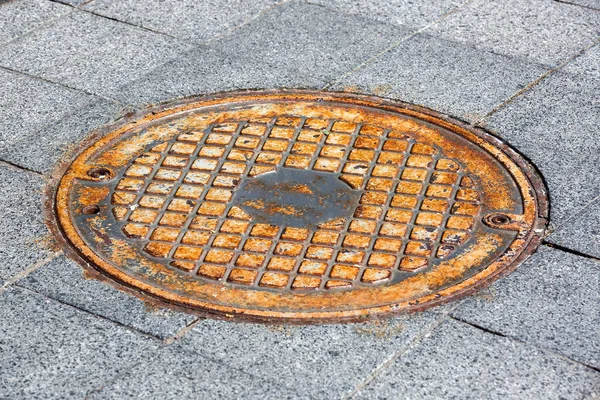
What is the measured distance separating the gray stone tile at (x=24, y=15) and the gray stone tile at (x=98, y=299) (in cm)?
210

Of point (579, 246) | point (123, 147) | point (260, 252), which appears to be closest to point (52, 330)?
point (260, 252)

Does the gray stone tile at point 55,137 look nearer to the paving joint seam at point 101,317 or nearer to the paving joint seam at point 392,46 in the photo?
the paving joint seam at point 101,317

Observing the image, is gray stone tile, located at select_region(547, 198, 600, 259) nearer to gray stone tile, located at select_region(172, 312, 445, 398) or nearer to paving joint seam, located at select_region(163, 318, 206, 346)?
gray stone tile, located at select_region(172, 312, 445, 398)

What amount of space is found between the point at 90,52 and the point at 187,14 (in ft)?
2.13

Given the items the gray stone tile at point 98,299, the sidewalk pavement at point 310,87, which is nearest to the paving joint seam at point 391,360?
the sidewalk pavement at point 310,87

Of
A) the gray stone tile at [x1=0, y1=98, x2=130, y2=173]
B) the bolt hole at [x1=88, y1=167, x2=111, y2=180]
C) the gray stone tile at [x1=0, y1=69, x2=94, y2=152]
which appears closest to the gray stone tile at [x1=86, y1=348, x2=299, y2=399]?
the bolt hole at [x1=88, y1=167, x2=111, y2=180]

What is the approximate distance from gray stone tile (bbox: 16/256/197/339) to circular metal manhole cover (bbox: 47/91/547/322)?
0.06m

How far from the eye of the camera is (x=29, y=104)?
15.8 ft

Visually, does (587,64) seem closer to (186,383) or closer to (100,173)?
(100,173)

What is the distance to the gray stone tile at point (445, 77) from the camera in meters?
4.78

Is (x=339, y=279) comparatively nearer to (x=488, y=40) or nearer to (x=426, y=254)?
(x=426, y=254)

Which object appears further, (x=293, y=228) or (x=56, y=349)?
(x=293, y=228)

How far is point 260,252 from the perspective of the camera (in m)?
3.78

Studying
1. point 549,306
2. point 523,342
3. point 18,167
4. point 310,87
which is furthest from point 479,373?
point 18,167
